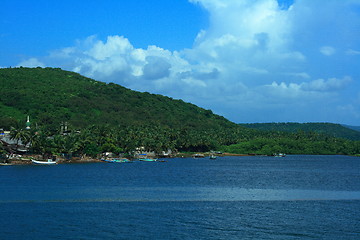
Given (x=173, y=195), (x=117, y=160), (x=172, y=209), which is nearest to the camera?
(x=172, y=209)

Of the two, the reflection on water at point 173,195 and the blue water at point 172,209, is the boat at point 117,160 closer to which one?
the blue water at point 172,209

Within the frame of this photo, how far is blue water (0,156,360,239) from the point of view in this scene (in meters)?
58.3

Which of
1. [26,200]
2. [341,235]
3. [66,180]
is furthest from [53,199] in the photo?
[341,235]

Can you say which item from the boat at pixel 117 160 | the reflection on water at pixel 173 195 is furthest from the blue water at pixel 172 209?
the boat at pixel 117 160

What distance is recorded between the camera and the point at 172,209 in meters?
74.0

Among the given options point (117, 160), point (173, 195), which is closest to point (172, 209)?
point (173, 195)

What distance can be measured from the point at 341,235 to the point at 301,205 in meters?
22.9

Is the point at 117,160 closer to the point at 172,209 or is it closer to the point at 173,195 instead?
the point at 173,195

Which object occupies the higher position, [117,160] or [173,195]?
[117,160]

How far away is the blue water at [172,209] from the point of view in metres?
58.3

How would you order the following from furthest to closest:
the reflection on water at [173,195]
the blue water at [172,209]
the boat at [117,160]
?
the boat at [117,160] → the reflection on water at [173,195] → the blue water at [172,209]

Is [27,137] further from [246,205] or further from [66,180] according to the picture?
[246,205]

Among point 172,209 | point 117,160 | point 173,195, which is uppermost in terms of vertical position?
point 117,160

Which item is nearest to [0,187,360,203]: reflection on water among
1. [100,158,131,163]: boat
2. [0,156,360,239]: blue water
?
[0,156,360,239]: blue water
